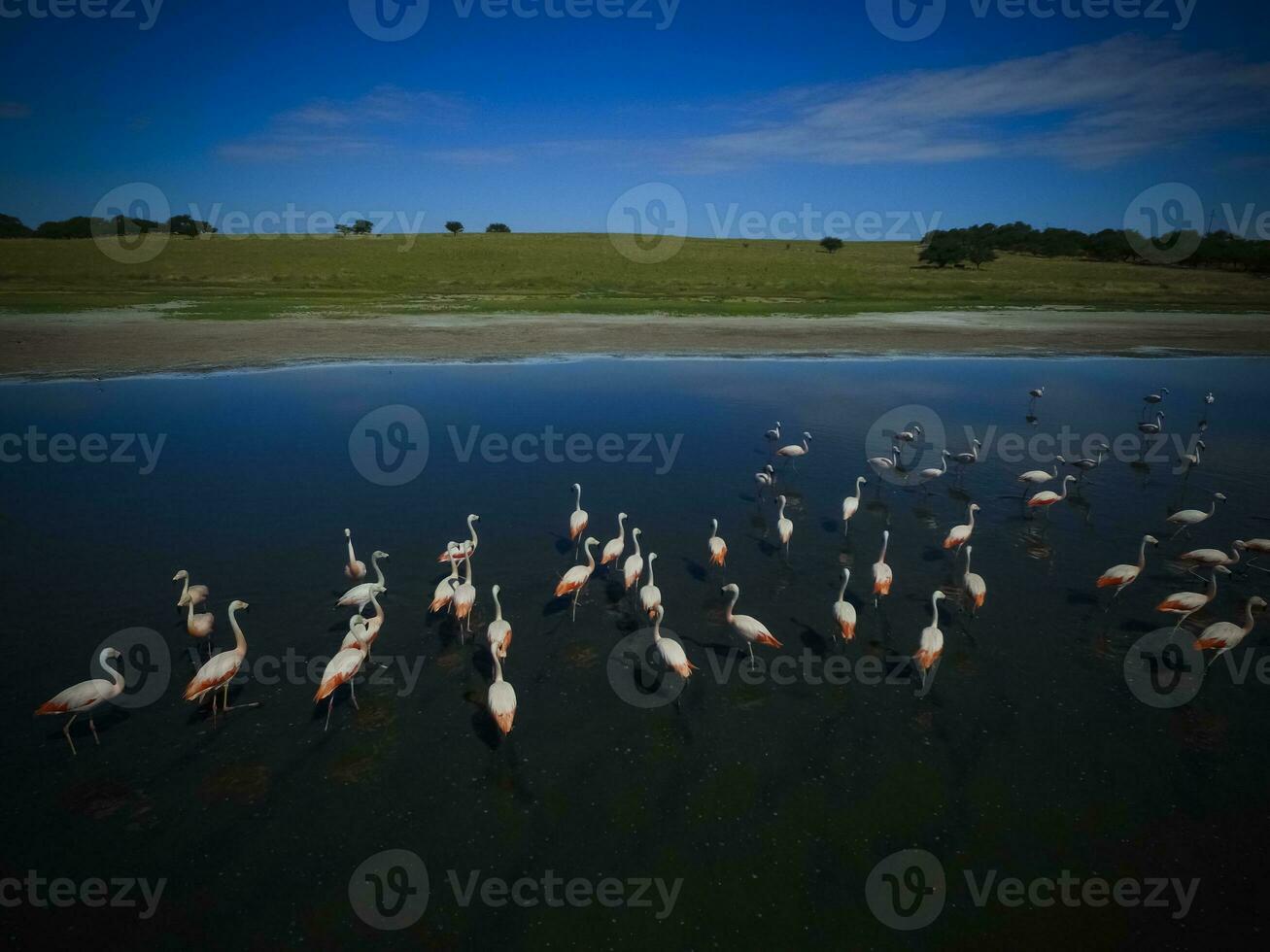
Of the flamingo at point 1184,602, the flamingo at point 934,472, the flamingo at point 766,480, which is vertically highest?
the flamingo at point 934,472

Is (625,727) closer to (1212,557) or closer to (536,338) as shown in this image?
(1212,557)

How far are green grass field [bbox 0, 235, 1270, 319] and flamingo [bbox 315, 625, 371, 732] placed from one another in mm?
38663

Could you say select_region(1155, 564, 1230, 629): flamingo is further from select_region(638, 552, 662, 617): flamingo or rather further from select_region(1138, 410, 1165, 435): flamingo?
select_region(1138, 410, 1165, 435): flamingo

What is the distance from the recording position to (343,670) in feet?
25.3

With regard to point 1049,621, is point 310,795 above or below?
below

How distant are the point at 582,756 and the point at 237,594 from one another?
6.56 m

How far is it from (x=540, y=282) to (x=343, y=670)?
2389 inches

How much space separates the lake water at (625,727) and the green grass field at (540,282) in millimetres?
33229

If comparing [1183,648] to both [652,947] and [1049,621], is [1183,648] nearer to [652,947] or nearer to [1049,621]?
[1049,621]

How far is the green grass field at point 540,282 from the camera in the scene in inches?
1887

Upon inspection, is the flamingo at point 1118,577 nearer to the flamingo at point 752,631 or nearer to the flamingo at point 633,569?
the flamingo at point 752,631

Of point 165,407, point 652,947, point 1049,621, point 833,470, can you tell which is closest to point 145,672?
point 652,947

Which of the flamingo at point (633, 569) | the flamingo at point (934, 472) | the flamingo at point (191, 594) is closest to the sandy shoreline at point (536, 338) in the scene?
the flamingo at point (934, 472)

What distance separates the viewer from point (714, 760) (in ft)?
23.9
